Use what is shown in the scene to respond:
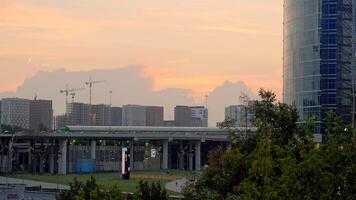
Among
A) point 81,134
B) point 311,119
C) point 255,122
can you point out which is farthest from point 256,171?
point 81,134

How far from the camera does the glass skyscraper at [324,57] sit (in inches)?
4257

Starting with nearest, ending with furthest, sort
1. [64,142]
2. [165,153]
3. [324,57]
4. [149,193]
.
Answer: [149,193], [324,57], [64,142], [165,153]

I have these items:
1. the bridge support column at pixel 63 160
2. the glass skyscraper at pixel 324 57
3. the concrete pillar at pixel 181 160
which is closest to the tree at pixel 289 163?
the glass skyscraper at pixel 324 57

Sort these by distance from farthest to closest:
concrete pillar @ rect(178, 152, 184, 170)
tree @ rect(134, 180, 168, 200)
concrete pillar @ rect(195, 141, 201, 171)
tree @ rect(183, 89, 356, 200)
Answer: concrete pillar @ rect(178, 152, 184, 170)
concrete pillar @ rect(195, 141, 201, 171)
tree @ rect(134, 180, 168, 200)
tree @ rect(183, 89, 356, 200)

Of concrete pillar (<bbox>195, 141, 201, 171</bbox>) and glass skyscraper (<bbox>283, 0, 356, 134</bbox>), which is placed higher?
glass skyscraper (<bbox>283, 0, 356, 134</bbox>)

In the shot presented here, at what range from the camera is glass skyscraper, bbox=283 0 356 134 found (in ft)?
355

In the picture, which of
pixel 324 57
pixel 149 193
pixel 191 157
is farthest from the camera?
pixel 191 157

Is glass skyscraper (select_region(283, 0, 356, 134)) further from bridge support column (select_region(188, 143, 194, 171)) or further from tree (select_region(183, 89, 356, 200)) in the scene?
tree (select_region(183, 89, 356, 200))

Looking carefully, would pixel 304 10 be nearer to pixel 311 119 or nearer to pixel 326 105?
pixel 326 105

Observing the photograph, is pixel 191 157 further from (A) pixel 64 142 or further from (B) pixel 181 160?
(A) pixel 64 142

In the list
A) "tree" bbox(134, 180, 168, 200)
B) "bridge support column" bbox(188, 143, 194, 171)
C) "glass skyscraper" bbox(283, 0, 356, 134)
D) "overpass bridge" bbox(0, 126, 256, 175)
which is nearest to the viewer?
"tree" bbox(134, 180, 168, 200)

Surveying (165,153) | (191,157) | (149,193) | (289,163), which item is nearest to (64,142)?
(165,153)

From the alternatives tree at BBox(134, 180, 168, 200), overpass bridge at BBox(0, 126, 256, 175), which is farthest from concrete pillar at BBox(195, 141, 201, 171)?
tree at BBox(134, 180, 168, 200)

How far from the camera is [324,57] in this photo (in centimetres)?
10875
